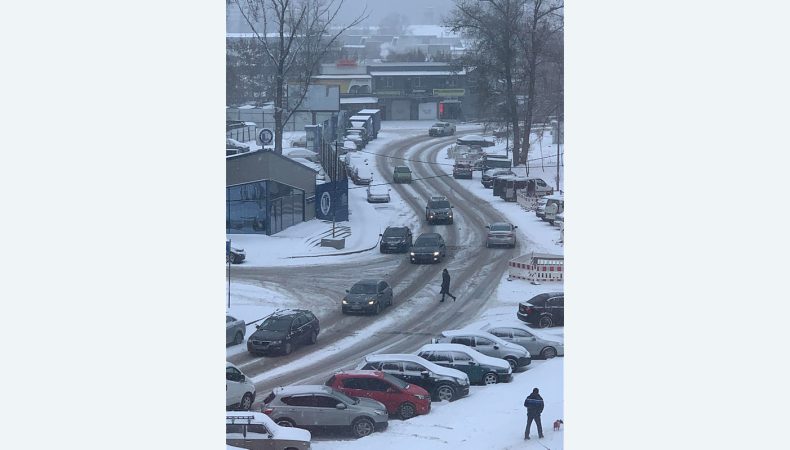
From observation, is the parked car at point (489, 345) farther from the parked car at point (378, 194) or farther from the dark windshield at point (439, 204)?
the parked car at point (378, 194)

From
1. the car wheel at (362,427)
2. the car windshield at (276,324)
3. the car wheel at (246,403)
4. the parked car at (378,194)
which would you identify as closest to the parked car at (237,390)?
the car wheel at (246,403)

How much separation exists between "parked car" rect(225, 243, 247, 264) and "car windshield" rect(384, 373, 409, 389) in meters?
1.07

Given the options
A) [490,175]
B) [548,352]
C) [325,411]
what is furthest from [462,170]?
[325,411]

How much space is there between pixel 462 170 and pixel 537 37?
0.84 m

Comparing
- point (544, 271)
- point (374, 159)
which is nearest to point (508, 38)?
point (374, 159)

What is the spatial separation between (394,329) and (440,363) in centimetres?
31

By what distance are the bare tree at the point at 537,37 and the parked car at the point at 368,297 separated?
1.22 metres

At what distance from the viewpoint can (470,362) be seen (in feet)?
17.9

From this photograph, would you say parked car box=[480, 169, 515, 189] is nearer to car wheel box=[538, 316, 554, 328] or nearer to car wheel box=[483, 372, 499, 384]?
car wheel box=[538, 316, 554, 328]

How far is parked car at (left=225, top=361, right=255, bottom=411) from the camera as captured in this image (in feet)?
17.2

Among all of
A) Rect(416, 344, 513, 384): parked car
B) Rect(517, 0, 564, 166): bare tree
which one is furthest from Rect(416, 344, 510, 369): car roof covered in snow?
Rect(517, 0, 564, 166): bare tree

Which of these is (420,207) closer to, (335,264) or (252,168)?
(335,264)

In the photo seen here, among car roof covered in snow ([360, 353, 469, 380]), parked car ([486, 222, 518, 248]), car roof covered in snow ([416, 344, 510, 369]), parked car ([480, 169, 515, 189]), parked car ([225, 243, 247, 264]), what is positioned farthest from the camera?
parked car ([480, 169, 515, 189])

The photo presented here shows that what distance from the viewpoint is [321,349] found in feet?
17.9
